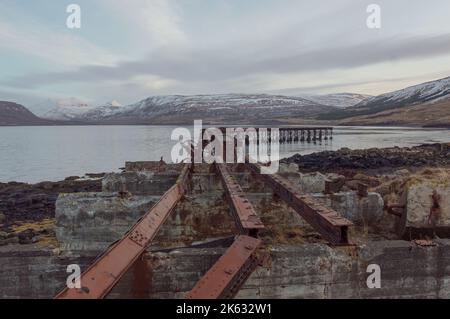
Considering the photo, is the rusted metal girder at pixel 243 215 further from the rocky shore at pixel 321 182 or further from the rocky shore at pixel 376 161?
the rocky shore at pixel 376 161

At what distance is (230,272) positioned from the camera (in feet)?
12.9

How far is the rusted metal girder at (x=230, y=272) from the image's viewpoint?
371 cm

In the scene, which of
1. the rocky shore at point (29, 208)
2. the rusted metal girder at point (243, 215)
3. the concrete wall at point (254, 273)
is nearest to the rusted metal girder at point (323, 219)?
the concrete wall at point (254, 273)

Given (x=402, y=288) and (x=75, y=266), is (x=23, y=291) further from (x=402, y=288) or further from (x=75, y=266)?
(x=402, y=288)

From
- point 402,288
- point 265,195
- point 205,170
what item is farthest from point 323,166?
point 402,288

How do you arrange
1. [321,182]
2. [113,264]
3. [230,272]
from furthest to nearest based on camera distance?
[321,182], [230,272], [113,264]

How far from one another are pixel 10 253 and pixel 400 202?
751cm

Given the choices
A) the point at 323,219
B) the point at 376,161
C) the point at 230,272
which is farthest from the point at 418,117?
the point at 230,272

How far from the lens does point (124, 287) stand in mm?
5543

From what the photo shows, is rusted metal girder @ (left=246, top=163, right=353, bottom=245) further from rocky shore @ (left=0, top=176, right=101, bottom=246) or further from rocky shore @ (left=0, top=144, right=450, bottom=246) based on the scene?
rocky shore @ (left=0, top=176, right=101, bottom=246)

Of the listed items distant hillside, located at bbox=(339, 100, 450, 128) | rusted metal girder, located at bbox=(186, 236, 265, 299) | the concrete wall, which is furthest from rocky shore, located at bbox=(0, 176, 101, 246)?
distant hillside, located at bbox=(339, 100, 450, 128)

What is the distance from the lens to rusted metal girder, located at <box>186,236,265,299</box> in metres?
3.71

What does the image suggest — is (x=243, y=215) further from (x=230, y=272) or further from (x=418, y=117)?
(x=418, y=117)

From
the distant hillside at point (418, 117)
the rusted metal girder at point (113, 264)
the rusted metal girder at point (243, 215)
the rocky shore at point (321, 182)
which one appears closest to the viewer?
the rusted metal girder at point (113, 264)
